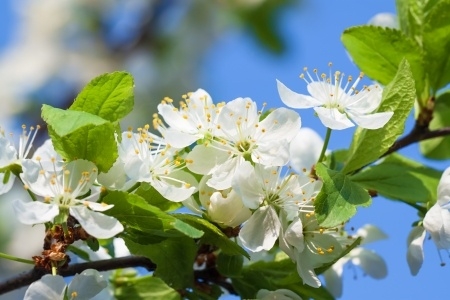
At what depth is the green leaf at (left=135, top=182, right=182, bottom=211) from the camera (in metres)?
0.88

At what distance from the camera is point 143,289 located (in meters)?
1.03

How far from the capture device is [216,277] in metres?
1.02

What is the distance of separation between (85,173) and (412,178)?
0.42 metres

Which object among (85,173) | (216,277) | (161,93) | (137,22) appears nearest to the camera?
(85,173)

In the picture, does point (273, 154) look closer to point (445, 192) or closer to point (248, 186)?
point (248, 186)

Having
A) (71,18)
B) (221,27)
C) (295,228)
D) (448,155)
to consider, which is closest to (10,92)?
(71,18)

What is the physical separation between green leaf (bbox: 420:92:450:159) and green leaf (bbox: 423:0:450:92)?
0.18ft

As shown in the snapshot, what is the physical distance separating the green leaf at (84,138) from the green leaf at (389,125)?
0.93 ft

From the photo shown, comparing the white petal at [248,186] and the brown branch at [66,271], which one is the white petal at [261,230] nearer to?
the white petal at [248,186]

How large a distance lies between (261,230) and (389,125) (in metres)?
0.19

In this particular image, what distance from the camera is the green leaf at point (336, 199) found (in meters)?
0.85

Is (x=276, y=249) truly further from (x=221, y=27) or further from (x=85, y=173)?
(x=221, y=27)

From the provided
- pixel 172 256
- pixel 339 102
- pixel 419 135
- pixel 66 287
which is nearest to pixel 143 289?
pixel 172 256

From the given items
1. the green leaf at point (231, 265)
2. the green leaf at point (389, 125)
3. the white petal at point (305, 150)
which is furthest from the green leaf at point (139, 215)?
the white petal at point (305, 150)
